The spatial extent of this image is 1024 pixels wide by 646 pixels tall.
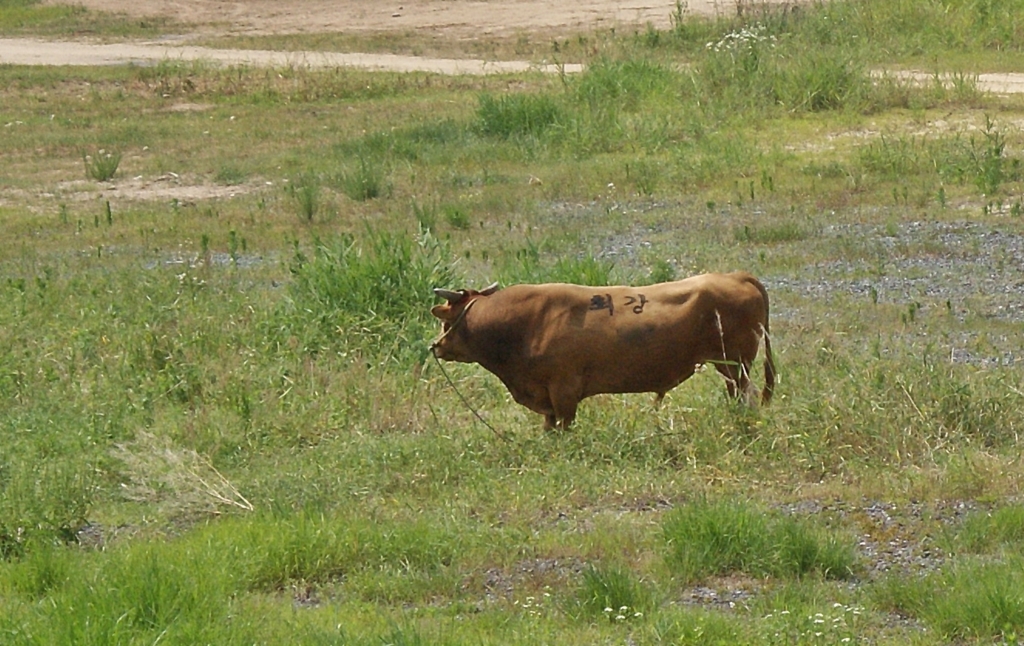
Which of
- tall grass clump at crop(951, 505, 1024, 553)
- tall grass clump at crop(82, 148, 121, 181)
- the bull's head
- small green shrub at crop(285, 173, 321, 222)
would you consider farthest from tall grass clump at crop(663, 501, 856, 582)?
tall grass clump at crop(82, 148, 121, 181)

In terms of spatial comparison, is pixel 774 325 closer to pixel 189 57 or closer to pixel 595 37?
pixel 595 37

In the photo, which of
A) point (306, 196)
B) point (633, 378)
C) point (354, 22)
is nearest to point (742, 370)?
point (633, 378)

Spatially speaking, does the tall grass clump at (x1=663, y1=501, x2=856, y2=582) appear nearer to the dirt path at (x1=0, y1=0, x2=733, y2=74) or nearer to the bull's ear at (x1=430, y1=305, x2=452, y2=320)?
the bull's ear at (x1=430, y1=305, x2=452, y2=320)

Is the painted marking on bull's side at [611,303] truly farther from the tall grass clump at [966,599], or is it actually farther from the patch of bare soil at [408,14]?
the patch of bare soil at [408,14]

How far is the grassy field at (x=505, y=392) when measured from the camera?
5352 mm

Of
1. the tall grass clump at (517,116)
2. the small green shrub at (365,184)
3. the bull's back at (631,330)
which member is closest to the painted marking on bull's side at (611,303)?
the bull's back at (631,330)

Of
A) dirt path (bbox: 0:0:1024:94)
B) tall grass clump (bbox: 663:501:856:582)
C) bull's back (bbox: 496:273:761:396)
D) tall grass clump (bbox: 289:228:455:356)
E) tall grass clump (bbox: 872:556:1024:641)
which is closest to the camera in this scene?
tall grass clump (bbox: 872:556:1024:641)

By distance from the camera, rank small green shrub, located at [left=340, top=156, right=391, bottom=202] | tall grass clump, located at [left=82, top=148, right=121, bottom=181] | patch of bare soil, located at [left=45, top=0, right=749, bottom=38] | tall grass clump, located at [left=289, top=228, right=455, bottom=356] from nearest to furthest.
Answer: tall grass clump, located at [left=289, top=228, right=455, bottom=356]
small green shrub, located at [left=340, top=156, right=391, bottom=202]
tall grass clump, located at [left=82, top=148, right=121, bottom=181]
patch of bare soil, located at [left=45, top=0, right=749, bottom=38]

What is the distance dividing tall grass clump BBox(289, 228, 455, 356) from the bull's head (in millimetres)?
1428

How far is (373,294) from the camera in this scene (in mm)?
9617

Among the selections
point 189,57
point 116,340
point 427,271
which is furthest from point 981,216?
point 189,57

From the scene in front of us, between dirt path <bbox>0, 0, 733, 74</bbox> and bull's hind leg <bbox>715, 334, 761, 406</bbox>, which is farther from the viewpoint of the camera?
dirt path <bbox>0, 0, 733, 74</bbox>

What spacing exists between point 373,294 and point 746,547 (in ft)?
14.5

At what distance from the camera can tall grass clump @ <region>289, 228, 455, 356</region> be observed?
30.6ft
